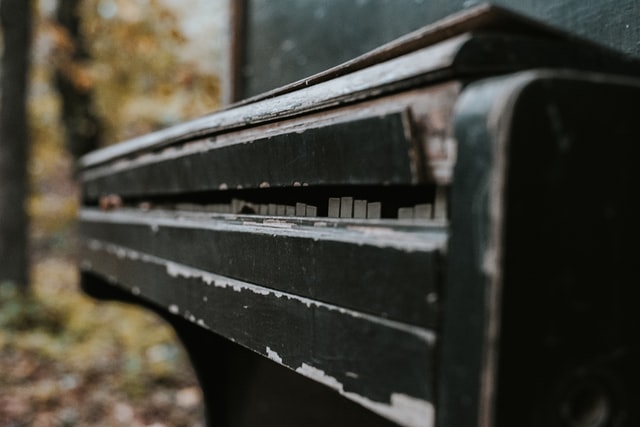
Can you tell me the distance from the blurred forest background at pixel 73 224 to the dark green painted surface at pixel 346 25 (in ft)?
1.05

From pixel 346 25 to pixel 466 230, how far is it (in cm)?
152

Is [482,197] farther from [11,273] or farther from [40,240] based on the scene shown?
[40,240]

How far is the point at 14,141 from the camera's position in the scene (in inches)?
255

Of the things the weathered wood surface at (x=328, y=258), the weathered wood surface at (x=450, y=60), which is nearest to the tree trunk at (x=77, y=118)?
the weathered wood surface at (x=328, y=258)

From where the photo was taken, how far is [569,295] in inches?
20.6

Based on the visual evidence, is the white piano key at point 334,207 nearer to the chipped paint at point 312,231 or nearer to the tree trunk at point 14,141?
the chipped paint at point 312,231

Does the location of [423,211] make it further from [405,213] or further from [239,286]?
[239,286]

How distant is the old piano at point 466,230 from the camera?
20.2 inches

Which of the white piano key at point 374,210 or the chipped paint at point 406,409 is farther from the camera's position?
the white piano key at point 374,210

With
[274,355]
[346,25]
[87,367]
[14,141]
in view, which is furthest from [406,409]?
[14,141]

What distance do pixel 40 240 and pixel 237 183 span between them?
12968 mm

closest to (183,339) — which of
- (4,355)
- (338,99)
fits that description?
(338,99)

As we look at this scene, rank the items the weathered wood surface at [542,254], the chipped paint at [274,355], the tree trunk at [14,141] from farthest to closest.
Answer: the tree trunk at [14,141] → the chipped paint at [274,355] → the weathered wood surface at [542,254]

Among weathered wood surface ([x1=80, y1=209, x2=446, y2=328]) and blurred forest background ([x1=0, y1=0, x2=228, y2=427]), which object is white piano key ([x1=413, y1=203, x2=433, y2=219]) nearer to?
weathered wood surface ([x1=80, y1=209, x2=446, y2=328])
